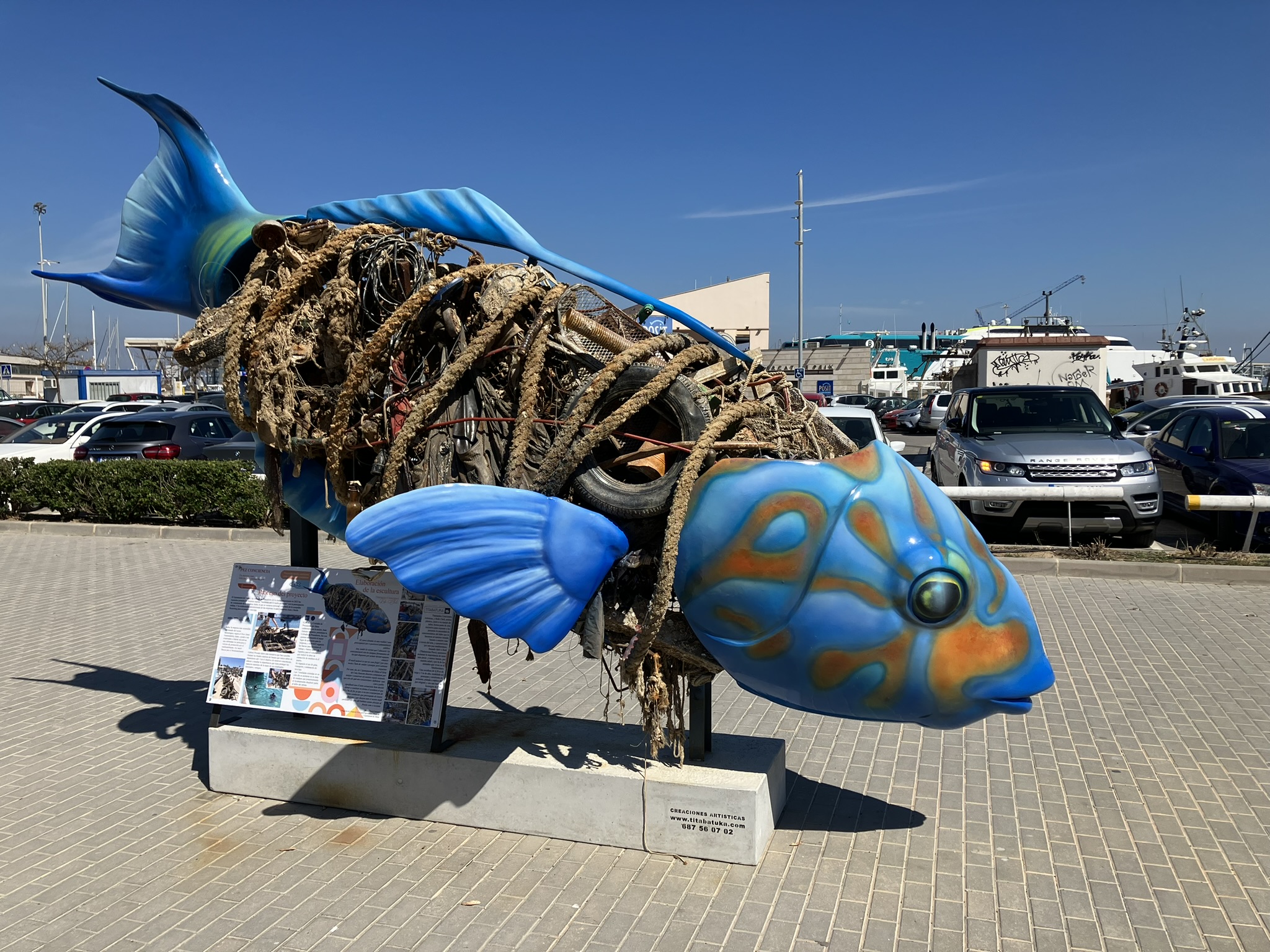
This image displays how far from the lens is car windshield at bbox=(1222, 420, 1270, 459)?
10.4 metres

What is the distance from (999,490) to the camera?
356 inches

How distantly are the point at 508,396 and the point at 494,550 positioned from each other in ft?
2.57

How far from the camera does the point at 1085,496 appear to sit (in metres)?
9.07

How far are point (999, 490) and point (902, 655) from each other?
6.38 metres

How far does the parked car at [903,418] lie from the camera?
2984 centimetres

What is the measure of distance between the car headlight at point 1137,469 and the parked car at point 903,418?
64.3 ft

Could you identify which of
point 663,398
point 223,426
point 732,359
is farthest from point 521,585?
point 223,426

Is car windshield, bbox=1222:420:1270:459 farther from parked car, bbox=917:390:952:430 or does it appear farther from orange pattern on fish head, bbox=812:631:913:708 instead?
parked car, bbox=917:390:952:430

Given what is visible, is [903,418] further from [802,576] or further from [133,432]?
[802,576]

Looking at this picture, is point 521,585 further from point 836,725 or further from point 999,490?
point 999,490

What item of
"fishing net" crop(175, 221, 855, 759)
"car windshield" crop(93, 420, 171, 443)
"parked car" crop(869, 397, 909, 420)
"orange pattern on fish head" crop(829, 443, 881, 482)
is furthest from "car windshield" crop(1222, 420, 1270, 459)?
"parked car" crop(869, 397, 909, 420)

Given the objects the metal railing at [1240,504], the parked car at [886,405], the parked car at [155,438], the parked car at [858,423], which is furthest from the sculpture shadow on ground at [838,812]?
the parked car at [886,405]

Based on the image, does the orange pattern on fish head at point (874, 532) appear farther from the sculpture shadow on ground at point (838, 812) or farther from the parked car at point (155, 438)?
the parked car at point (155, 438)

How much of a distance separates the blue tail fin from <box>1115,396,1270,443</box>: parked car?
8.91 metres
